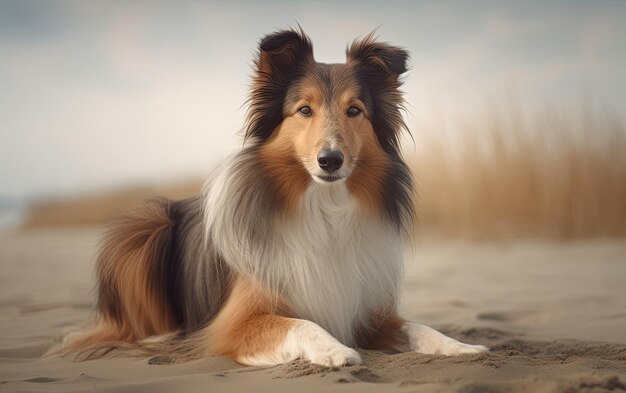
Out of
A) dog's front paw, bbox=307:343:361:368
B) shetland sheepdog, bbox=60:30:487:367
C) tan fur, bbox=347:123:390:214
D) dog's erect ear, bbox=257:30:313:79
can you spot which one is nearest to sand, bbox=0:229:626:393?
dog's front paw, bbox=307:343:361:368

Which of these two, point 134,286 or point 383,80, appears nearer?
point 383,80

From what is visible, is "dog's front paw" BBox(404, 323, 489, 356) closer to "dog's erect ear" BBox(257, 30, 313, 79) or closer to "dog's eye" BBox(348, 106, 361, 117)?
"dog's eye" BBox(348, 106, 361, 117)

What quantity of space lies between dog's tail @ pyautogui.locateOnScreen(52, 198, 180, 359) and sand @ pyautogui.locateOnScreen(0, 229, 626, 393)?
0.37 meters

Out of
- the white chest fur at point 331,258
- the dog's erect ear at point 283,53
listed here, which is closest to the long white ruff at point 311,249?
the white chest fur at point 331,258

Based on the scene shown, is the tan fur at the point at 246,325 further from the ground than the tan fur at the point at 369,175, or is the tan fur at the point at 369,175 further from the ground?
the tan fur at the point at 369,175

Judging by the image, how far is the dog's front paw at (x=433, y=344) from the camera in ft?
12.3

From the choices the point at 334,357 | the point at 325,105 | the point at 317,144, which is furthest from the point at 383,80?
the point at 334,357

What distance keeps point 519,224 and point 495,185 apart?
627mm

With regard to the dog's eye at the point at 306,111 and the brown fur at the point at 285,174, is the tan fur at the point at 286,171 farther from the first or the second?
the dog's eye at the point at 306,111

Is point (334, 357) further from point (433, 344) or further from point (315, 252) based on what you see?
point (315, 252)

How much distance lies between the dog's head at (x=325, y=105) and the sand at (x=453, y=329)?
103 centimetres

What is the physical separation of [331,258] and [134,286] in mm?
1403

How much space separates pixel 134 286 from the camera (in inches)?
186

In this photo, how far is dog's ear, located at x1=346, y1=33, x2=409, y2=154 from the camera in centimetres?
429
